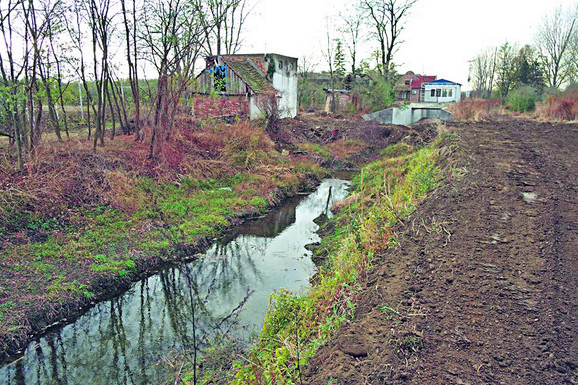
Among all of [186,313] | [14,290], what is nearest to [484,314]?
[186,313]

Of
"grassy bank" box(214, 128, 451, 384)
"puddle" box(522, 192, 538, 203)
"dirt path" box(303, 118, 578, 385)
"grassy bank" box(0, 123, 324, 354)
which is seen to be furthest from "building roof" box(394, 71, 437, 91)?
"dirt path" box(303, 118, 578, 385)

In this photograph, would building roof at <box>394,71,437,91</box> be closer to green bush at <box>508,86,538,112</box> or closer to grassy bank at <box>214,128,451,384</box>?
green bush at <box>508,86,538,112</box>

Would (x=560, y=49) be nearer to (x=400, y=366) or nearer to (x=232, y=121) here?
(x=232, y=121)

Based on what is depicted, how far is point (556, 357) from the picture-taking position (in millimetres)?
3551

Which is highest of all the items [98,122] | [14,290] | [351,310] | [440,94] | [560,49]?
[560,49]

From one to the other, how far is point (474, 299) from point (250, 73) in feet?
82.9

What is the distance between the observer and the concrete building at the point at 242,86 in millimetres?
22609

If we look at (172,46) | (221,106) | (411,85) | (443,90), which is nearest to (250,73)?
(221,106)

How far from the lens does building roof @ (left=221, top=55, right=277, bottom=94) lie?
85.5 feet

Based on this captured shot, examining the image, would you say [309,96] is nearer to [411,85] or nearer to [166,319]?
[411,85]

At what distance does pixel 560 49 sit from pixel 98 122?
44217 millimetres

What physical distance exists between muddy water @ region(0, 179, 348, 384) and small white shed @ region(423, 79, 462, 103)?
47.5m

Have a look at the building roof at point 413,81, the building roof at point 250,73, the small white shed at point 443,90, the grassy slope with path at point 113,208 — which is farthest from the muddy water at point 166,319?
the building roof at point 413,81

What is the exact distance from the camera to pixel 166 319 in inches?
281
